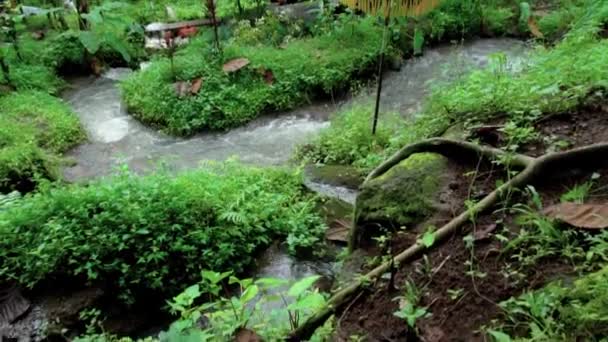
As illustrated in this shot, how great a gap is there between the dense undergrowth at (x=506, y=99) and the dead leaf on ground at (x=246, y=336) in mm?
2015

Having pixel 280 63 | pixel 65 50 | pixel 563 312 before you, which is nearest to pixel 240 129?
pixel 280 63

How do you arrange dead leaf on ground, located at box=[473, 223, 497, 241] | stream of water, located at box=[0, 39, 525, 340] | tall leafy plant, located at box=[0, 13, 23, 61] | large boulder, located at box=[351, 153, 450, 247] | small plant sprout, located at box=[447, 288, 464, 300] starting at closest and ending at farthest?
1. small plant sprout, located at box=[447, 288, 464, 300]
2. dead leaf on ground, located at box=[473, 223, 497, 241]
3. large boulder, located at box=[351, 153, 450, 247]
4. stream of water, located at box=[0, 39, 525, 340]
5. tall leafy plant, located at box=[0, 13, 23, 61]

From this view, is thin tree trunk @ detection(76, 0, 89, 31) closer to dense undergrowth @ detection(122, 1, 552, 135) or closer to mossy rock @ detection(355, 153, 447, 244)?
dense undergrowth @ detection(122, 1, 552, 135)

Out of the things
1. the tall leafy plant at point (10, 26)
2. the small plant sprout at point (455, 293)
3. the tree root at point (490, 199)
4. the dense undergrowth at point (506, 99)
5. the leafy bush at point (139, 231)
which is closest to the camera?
the small plant sprout at point (455, 293)

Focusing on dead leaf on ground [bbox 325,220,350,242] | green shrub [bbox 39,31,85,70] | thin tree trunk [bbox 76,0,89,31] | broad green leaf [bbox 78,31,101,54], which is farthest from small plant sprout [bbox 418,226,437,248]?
green shrub [bbox 39,31,85,70]

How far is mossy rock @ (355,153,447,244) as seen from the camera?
317 cm

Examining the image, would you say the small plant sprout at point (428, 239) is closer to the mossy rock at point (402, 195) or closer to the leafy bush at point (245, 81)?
the mossy rock at point (402, 195)

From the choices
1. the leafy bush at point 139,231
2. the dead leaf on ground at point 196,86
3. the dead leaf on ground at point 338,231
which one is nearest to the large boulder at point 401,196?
the dead leaf on ground at point 338,231

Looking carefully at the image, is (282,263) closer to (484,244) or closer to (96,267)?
(96,267)

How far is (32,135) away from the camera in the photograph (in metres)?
6.96

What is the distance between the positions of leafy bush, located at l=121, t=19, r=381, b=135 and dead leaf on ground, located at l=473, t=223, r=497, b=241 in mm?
5410

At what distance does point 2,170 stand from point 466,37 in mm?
7119

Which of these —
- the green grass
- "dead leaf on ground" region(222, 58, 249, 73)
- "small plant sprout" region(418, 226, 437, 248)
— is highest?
"small plant sprout" region(418, 226, 437, 248)

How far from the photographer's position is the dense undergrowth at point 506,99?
373 centimetres
